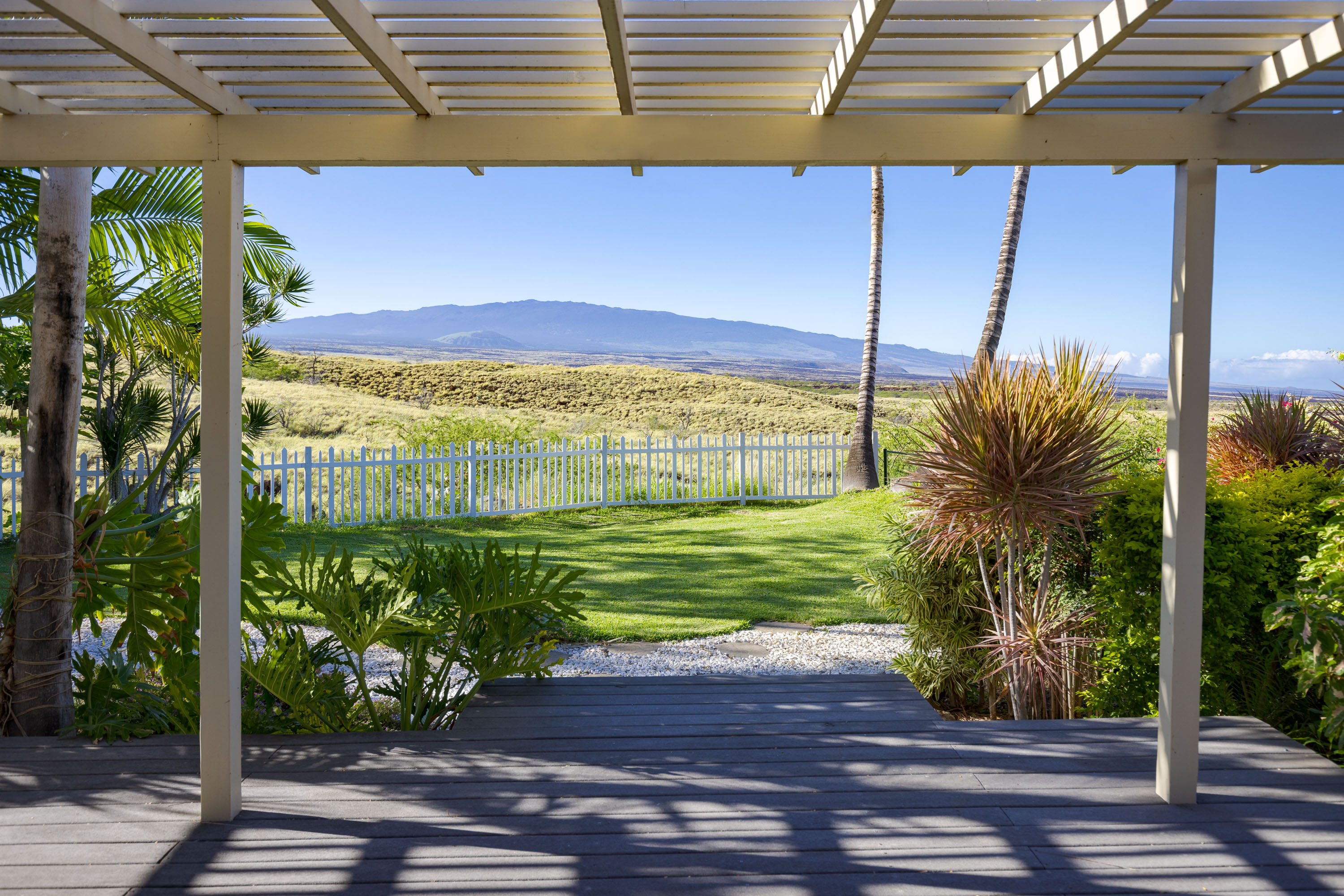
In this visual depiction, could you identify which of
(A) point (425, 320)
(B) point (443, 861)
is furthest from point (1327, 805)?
(A) point (425, 320)

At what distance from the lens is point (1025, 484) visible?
161 inches

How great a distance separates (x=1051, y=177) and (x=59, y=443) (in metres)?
80.8

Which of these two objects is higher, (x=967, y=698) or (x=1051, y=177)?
(x=1051, y=177)

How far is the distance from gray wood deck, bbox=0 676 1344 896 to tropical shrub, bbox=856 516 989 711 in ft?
3.69

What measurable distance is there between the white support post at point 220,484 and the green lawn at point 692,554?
292 cm

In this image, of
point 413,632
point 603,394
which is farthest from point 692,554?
point 603,394

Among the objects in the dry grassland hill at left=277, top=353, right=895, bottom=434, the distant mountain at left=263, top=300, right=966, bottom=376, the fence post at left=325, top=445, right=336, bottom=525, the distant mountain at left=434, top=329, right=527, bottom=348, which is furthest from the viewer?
the distant mountain at left=434, top=329, right=527, bottom=348

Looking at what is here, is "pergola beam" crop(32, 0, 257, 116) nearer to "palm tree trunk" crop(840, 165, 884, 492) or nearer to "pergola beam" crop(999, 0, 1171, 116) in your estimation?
"pergola beam" crop(999, 0, 1171, 116)

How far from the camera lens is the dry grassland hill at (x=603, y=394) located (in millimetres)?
32625

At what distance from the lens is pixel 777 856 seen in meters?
2.45

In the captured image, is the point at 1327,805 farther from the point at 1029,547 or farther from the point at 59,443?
the point at 59,443

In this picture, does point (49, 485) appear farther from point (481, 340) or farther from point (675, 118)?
point (481, 340)

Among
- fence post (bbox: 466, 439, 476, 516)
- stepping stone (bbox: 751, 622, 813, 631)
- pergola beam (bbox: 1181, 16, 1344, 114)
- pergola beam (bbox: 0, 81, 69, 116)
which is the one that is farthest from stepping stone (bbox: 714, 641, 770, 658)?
fence post (bbox: 466, 439, 476, 516)

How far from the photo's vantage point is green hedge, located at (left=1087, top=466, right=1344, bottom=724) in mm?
3588
